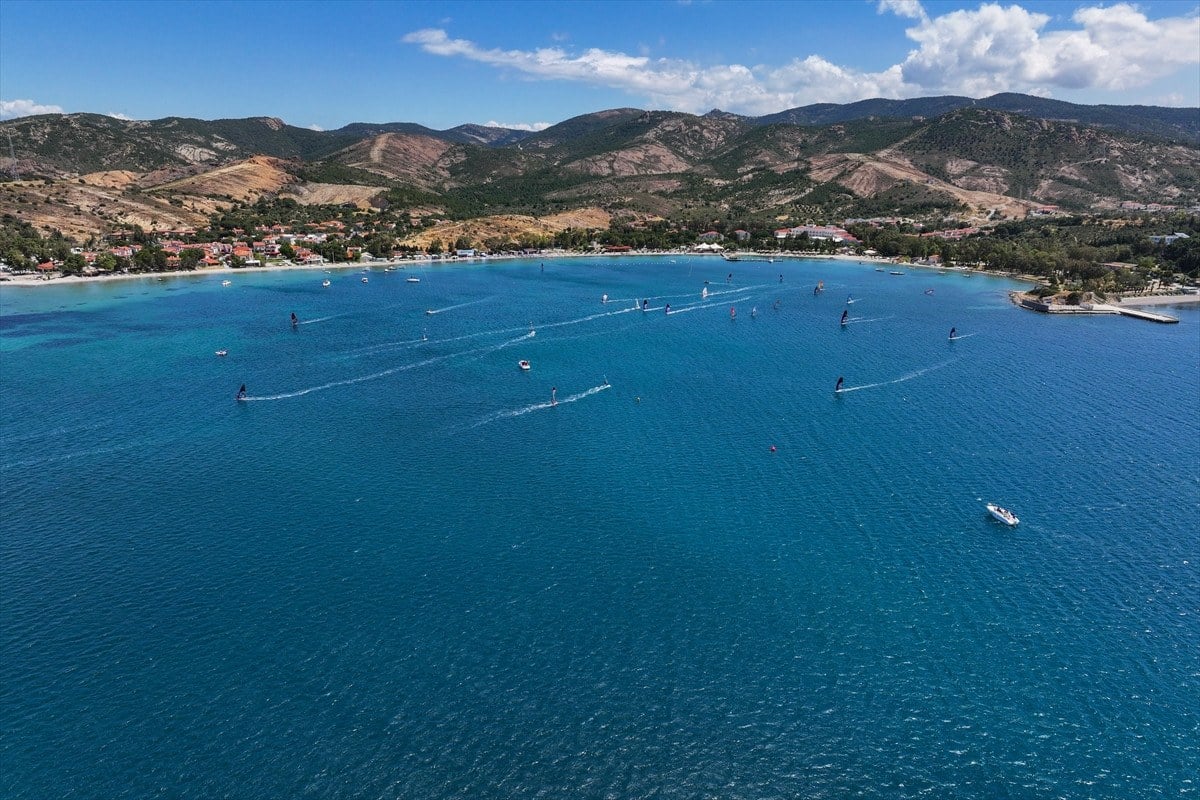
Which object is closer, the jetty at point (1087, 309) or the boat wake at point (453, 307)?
the boat wake at point (453, 307)

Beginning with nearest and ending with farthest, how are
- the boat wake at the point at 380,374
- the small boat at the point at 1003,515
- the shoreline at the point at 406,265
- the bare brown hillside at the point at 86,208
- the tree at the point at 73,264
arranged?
the small boat at the point at 1003,515 → the boat wake at the point at 380,374 → the shoreline at the point at 406,265 → the tree at the point at 73,264 → the bare brown hillside at the point at 86,208

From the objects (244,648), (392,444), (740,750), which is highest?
(392,444)

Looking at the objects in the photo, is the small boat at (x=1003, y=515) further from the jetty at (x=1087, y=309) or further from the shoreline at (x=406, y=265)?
the shoreline at (x=406, y=265)

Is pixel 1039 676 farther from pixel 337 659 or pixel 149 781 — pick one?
pixel 149 781

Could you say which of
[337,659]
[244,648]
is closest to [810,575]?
[337,659]

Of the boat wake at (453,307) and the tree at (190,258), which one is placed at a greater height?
the tree at (190,258)

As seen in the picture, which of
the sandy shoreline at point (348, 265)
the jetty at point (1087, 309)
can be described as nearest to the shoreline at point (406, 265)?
the sandy shoreline at point (348, 265)
